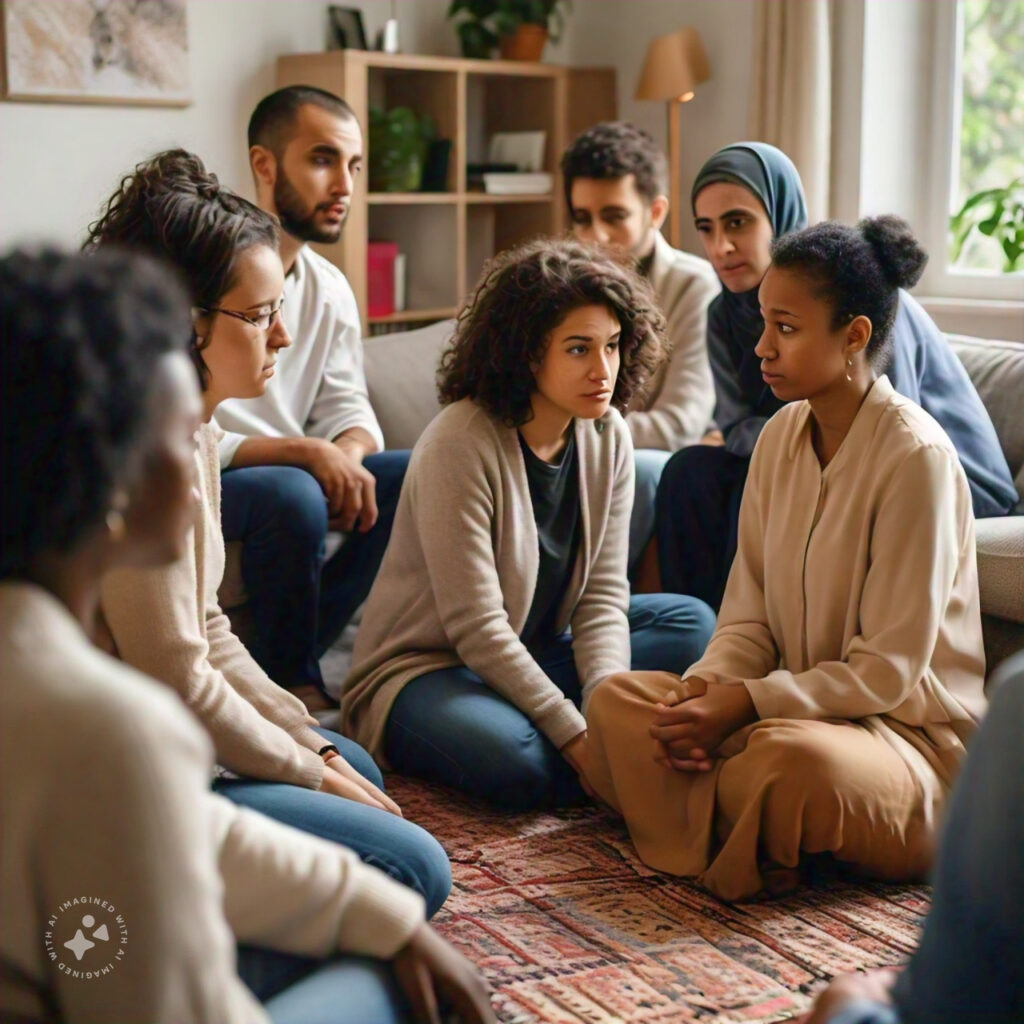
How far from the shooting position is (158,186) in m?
1.89

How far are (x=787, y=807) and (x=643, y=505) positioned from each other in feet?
4.49

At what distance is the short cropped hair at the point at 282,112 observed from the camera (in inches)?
133

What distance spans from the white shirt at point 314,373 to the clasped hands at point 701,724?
132cm

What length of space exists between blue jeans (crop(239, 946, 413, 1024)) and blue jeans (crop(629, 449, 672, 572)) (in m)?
2.31

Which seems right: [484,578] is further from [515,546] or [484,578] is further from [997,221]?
[997,221]

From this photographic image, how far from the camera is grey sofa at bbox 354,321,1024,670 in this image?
2619mm

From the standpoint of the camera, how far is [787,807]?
206 centimetres

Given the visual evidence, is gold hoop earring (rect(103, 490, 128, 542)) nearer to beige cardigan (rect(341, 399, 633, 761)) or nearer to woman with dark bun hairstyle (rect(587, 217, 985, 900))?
woman with dark bun hairstyle (rect(587, 217, 985, 900))

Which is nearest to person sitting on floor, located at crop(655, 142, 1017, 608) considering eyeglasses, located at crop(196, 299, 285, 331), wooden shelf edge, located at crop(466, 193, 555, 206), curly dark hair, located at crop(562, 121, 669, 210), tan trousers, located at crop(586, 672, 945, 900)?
curly dark hair, located at crop(562, 121, 669, 210)

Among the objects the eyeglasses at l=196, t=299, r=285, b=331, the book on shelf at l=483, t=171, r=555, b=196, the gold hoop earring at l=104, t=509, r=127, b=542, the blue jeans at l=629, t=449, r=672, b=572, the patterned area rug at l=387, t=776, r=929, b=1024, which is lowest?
the patterned area rug at l=387, t=776, r=929, b=1024

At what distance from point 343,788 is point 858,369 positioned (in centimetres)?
104

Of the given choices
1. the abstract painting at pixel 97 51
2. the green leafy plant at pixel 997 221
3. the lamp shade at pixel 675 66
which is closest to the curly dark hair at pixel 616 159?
the lamp shade at pixel 675 66

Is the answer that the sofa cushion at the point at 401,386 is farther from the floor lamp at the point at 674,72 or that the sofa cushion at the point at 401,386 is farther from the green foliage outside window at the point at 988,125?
the green foliage outside window at the point at 988,125

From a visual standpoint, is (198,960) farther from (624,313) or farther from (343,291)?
(343,291)
